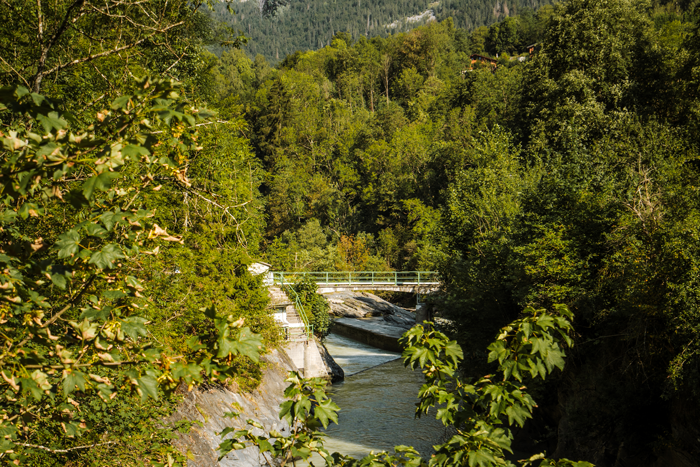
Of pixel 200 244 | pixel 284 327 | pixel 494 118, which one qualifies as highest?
pixel 494 118

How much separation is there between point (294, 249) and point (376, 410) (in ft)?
87.0

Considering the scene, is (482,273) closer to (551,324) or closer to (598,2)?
(551,324)

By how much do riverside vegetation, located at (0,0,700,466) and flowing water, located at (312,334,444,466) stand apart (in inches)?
114

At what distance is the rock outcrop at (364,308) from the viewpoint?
40.7m

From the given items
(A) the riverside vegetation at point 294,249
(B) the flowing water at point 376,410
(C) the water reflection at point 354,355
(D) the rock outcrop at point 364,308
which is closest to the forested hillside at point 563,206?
(A) the riverside vegetation at point 294,249

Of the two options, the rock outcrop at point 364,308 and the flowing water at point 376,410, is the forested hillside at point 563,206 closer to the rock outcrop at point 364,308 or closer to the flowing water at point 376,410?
the flowing water at point 376,410

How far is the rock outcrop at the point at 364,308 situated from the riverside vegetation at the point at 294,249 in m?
4.57

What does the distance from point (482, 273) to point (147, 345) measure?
16.9 metres

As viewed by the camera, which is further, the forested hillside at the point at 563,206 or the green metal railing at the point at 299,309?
the green metal railing at the point at 299,309

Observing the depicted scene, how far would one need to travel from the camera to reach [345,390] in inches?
930

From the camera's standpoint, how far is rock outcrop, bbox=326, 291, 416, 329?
40688 mm

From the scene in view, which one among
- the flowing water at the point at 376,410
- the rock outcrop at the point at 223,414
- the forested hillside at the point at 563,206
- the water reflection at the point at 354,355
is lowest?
the water reflection at the point at 354,355

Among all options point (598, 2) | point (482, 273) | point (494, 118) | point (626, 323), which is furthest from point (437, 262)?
point (494, 118)

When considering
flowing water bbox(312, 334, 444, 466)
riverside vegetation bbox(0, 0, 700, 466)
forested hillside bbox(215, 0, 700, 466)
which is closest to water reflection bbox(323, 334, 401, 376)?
flowing water bbox(312, 334, 444, 466)
